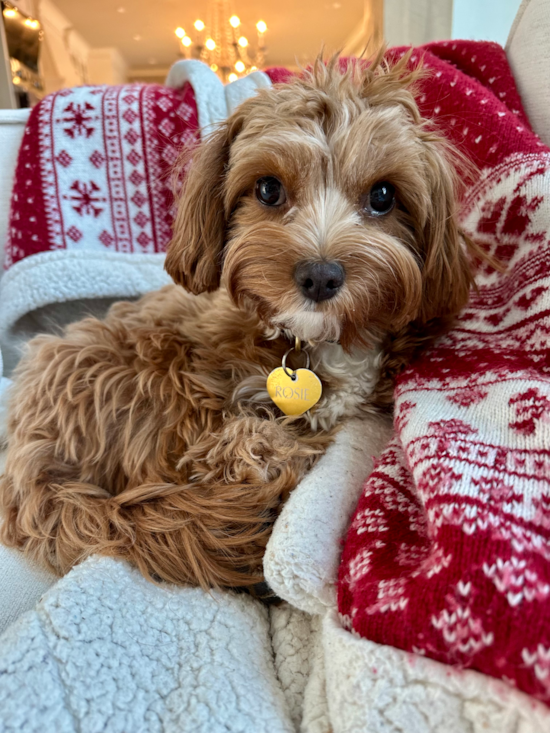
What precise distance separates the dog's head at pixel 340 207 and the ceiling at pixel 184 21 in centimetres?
657

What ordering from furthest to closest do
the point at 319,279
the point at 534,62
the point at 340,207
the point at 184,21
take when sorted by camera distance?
1. the point at 184,21
2. the point at 534,62
3. the point at 340,207
4. the point at 319,279

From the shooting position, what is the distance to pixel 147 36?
849 centimetres

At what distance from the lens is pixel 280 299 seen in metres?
1.00

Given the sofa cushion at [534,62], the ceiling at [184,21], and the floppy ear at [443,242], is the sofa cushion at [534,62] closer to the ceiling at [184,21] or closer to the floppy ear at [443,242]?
the floppy ear at [443,242]

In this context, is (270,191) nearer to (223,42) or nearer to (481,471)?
(481,471)

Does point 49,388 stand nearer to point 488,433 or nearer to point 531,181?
point 488,433

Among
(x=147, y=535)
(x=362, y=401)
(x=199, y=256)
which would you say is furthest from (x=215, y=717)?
(x=199, y=256)

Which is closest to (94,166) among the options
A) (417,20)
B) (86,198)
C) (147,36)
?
(86,198)

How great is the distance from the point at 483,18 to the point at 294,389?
7.35 ft

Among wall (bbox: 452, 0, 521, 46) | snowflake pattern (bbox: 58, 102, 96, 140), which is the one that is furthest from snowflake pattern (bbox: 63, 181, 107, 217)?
wall (bbox: 452, 0, 521, 46)

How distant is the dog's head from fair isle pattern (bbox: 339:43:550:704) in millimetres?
156

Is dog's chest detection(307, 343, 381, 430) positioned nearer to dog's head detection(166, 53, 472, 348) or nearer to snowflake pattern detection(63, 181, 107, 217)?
dog's head detection(166, 53, 472, 348)

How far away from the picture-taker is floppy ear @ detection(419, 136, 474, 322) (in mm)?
1109

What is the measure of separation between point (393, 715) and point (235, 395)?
2.40ft
